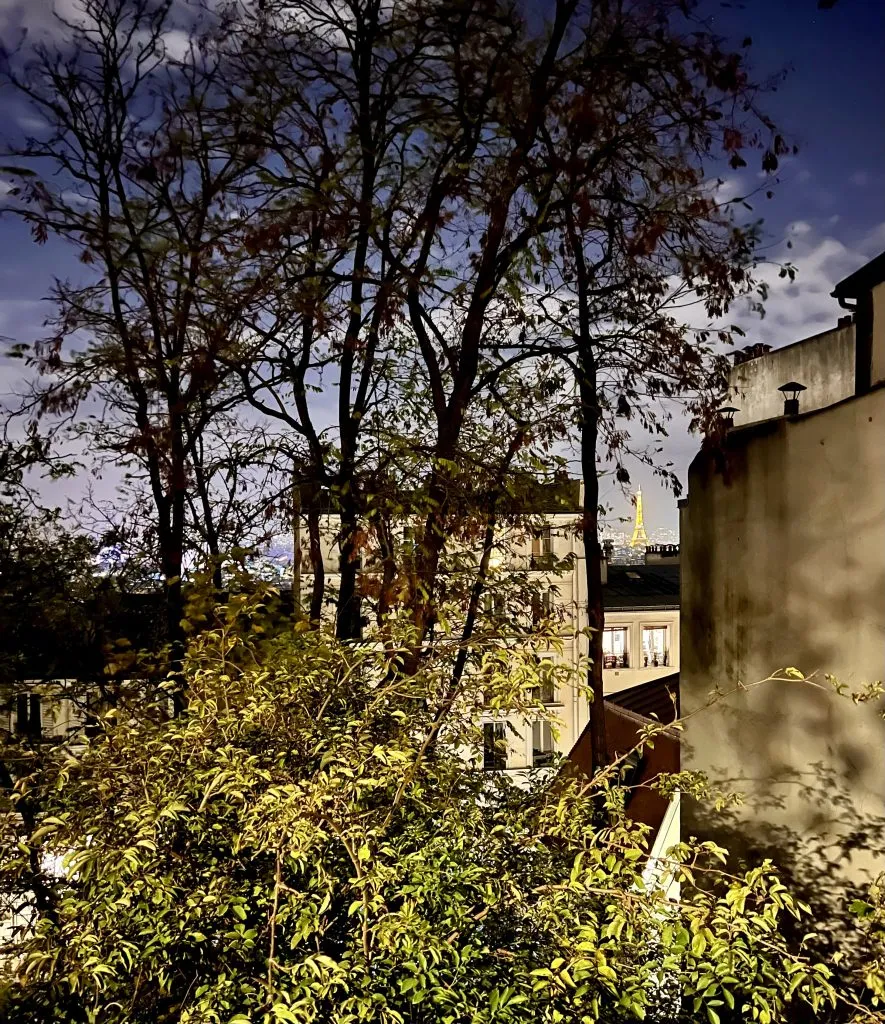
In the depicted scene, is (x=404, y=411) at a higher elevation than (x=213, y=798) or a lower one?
higher

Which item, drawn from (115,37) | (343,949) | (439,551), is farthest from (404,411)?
(343,949)

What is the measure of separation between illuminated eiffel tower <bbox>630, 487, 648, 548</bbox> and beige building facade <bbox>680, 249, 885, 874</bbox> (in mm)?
255

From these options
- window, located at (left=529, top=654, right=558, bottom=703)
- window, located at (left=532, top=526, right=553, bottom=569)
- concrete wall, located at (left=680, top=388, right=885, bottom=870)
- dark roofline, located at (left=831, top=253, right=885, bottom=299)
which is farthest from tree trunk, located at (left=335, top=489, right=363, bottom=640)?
dark roofline, located at (left=831, top=253, right=885, bottom=299)

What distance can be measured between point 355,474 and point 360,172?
137 cm

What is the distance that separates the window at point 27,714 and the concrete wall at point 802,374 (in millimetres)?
3676

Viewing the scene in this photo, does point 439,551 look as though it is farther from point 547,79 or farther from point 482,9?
point 482,9

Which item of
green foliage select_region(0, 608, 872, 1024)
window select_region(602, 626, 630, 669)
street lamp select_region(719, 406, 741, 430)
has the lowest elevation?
window select_region(602, 626, 630, 669)

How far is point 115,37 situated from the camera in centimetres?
289

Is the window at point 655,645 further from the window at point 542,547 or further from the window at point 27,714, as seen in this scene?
the window at point 27,714

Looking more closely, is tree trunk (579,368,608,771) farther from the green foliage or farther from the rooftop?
the rooftop

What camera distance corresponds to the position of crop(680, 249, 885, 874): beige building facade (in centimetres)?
248

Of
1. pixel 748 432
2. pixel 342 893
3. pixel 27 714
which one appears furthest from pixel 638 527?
pixel 27 714

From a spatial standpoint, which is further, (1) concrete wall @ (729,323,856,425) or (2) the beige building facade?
(1) concrete wall @ (729,323,856,425)

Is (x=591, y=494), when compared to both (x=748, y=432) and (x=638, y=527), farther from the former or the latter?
(x=748, y=432)
